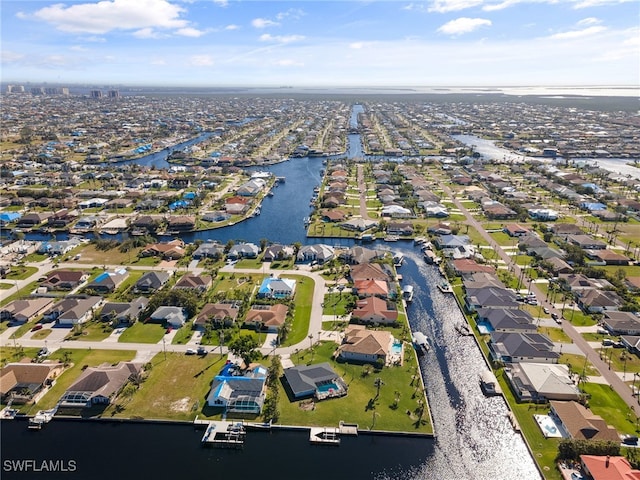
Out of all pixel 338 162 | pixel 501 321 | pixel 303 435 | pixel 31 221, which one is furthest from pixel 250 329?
pixel 338 162

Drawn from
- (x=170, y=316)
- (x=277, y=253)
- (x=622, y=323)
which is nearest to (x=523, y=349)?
(x=622, y=323)

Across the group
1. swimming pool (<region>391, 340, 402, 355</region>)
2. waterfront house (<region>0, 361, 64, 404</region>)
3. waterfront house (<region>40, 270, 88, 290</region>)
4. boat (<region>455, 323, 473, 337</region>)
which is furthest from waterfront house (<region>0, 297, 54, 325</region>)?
boat (<region>455, 323, 473, 337</region>)

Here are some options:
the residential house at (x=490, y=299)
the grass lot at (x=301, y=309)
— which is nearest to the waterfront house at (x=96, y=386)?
the grass lot at (x=301, y=309)

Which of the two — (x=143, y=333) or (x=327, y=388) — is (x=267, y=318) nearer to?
(x=327, y=388)

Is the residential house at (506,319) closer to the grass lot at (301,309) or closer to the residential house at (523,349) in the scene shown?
the residential house at (523,349)

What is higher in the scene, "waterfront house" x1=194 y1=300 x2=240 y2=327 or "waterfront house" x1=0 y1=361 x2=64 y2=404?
"waterfront house" x1=194 y1=300 x2=240 y2=327

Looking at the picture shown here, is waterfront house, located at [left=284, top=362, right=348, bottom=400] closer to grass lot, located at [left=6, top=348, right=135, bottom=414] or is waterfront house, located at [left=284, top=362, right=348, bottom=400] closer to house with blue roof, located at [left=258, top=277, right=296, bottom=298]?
house with blue roof, located at [left=258, top=277, right=296, bottom=298]

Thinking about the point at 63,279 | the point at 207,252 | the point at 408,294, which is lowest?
the point at 408,294
